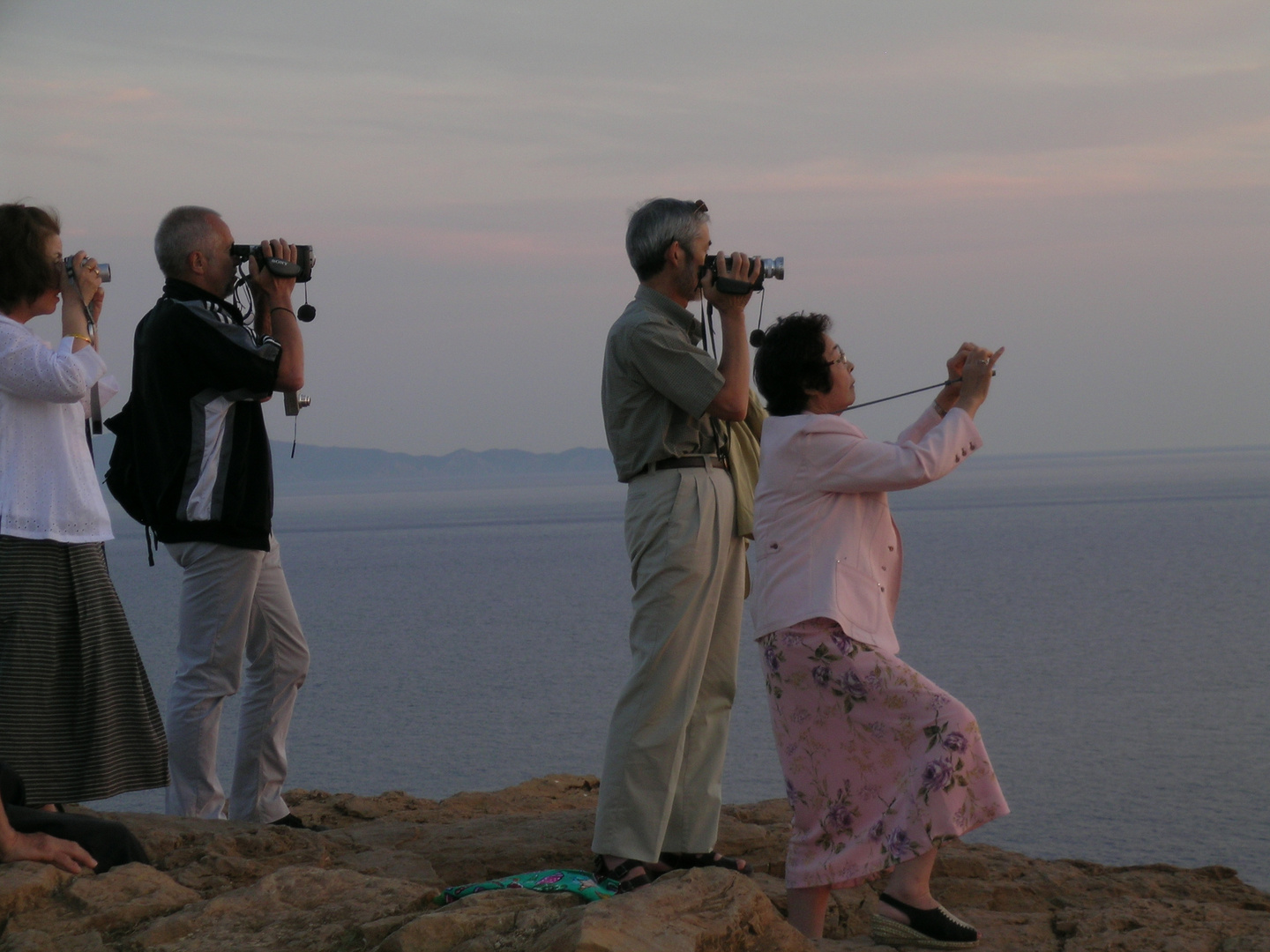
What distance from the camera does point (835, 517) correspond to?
325 centimetres

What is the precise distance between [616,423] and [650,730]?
0.85 metres

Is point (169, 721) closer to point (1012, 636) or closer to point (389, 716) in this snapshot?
point (389, 716)

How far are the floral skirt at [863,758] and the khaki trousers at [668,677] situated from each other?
405 millimetres

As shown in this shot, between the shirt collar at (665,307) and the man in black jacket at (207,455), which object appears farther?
the man in black jacket at (207,455)

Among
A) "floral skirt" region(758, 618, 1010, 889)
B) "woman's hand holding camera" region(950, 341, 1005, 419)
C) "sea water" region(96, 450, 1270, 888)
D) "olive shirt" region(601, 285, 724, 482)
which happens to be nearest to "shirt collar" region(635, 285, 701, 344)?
"olive shirt" region(601, 285, 724, 482)

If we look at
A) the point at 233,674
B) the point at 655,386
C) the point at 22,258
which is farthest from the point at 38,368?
the point at 655,386

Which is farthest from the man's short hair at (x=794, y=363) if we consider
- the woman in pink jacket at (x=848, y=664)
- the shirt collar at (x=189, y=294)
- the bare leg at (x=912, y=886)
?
the shirt collar at (x=189, y=294)

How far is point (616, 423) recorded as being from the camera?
12.4 ft

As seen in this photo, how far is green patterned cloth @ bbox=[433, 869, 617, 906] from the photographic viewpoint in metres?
2.87

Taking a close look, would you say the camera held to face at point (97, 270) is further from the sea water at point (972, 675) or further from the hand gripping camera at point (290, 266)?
the sea water at point (972, 675)

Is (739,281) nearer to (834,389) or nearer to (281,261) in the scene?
(834,389)

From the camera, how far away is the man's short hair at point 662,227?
3777 millimetres

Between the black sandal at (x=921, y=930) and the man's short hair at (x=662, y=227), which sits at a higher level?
the man's short hair at (x=662, y=227)

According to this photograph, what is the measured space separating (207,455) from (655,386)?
1416 mm
